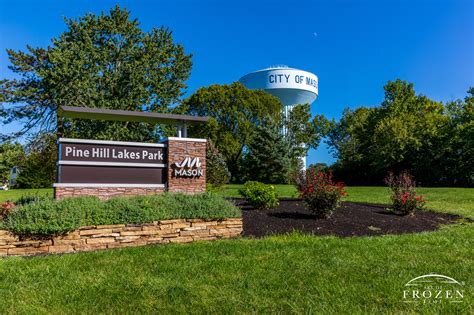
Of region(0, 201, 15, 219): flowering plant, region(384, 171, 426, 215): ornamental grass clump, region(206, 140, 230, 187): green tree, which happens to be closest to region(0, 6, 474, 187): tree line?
region(206, 140, 230, 187): green tree

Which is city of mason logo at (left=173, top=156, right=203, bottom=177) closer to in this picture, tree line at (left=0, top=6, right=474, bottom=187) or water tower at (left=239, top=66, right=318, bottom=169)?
tree line at (left=0, top=6, right=474, bottom=187)

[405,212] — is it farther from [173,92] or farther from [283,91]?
[283,91]

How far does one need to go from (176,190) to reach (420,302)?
6.12 m

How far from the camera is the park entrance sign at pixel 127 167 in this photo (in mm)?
7910

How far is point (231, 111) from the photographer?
34125mm

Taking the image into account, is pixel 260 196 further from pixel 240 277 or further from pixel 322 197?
pixel 240 277

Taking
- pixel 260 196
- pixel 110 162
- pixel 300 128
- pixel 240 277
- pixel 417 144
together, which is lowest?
pixel 240 277

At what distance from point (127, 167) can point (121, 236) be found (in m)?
2.54

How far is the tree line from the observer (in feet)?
68.1

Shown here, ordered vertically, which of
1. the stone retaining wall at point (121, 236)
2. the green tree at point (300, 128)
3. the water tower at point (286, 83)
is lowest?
the stone retaining wall at point (121, 236)

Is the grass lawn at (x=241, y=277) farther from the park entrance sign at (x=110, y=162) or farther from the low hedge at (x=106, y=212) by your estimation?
the park entrance sign at (x=110, y=162)

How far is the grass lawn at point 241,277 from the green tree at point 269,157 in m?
22.5

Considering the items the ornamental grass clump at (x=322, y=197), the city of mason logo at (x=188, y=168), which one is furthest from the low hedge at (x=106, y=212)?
the ornamental grass clump at (x=322, y=197)

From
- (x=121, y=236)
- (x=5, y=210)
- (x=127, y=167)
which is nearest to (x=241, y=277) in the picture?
(x=121, y=236)
